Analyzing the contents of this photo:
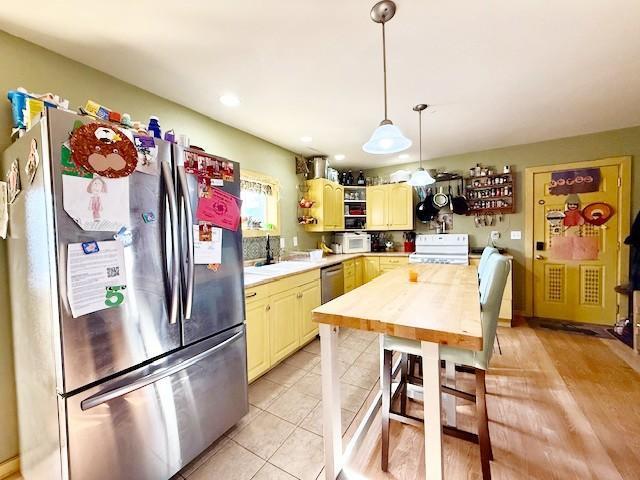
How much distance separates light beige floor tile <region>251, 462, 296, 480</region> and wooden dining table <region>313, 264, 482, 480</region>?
0.24m

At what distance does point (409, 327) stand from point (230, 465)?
1302 millimetres

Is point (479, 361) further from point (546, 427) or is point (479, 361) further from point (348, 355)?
point (348, 355)

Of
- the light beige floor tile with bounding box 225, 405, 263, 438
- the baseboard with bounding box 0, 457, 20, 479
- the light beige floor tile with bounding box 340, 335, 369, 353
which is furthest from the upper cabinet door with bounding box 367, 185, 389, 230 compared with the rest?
the baseboard with bounding box 0, 457, 20, 479

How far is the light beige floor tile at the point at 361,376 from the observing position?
2213mm

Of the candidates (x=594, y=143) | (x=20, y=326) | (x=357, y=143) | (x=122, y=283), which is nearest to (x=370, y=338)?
(x=357, y=143)

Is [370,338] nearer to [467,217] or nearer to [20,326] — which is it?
[467,217]

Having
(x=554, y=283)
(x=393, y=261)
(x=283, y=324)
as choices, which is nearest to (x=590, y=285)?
(x=554, y=283)

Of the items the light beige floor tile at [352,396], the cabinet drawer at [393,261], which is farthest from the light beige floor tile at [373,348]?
the cabinet drawer at [393,261]

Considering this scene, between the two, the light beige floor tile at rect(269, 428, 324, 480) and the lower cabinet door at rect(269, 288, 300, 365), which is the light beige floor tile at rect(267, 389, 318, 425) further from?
the lower cabinet door at rect(269, 288, 300, 365)

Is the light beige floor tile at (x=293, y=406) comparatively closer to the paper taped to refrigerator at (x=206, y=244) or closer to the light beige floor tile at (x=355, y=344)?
the light beige floor tile at (x=355, y=344)

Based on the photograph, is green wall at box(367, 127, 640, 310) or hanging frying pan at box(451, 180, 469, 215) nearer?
green wall at box(367, 127, 640, 310)

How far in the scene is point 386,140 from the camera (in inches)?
64.6

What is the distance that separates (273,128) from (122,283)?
7.34 ft

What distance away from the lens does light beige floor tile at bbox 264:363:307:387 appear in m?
2.28
